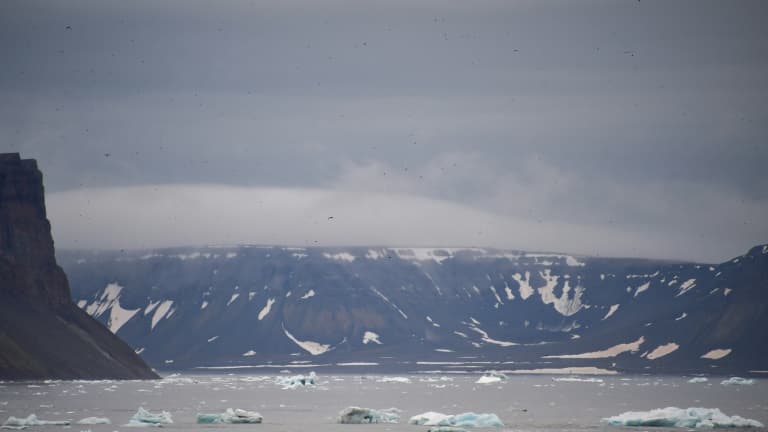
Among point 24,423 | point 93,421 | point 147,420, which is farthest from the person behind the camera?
point 93,421

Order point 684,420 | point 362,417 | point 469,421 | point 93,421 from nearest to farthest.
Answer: point 684,420 → point 469,421 → point 93,421 → point 362,417

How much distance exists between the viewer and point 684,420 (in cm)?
9669

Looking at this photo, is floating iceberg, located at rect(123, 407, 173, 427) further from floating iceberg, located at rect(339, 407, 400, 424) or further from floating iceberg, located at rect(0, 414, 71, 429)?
floating iceberg, located at rect(339, 407, 400, 424)

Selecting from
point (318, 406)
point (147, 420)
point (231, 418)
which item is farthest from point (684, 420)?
point (318, 406)

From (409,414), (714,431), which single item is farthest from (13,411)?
(714,431)

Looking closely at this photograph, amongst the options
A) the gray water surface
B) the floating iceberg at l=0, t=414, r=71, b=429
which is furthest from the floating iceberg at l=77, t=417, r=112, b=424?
the floating iceberg at l=0, t=414, r=71, b=429

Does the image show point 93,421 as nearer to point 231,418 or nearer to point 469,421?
point 231,418

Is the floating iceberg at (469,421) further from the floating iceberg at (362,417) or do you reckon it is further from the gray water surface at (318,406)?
the floating iceberg at (362,417)

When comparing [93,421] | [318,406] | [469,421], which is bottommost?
[469,421]

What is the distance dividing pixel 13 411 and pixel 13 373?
86.0 meters

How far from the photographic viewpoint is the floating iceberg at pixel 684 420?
9544 cm

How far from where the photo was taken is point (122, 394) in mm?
166125

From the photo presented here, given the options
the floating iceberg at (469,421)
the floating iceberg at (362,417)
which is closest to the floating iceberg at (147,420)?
the floating iceberg at (362,417)

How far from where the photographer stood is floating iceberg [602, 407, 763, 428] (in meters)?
95.4
